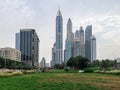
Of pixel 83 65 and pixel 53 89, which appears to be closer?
pixel 53 89

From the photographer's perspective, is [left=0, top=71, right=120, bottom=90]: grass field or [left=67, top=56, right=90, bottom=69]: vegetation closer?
[left=0, top=71, right=120, bottom=90]: grass field

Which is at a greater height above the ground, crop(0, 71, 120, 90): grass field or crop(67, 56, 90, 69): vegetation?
crop(67, 56, 90, 69): vegetation

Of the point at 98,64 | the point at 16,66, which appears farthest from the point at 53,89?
the point at 98,64

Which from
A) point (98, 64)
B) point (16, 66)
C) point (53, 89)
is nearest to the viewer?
point (53, 89)

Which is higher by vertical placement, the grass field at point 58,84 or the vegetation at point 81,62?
the vegetation at point 81,62

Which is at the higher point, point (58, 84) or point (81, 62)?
point (81, 62)

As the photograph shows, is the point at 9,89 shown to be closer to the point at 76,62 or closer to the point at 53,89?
the point at 53,89

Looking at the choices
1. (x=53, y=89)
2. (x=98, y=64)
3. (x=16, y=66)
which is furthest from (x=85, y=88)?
(x=98, y=64)

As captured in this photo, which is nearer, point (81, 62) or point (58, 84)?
point (58, 84)

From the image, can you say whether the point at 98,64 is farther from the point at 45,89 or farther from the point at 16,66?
the point at 45,89

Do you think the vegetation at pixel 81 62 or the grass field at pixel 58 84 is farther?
the vegetation at pixel 81 62

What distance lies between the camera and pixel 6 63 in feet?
465

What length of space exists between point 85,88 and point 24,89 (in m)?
4.19

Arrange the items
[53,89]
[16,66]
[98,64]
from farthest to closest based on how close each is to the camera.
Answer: [98,64] → [16,66] → [53,89]
